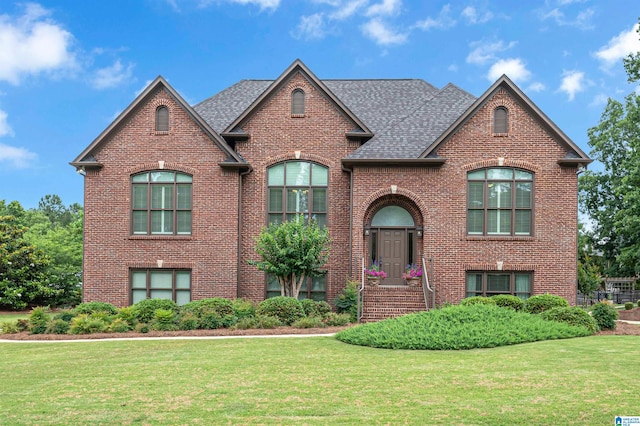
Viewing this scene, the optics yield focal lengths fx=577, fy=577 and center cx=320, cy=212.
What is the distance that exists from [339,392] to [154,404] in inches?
109

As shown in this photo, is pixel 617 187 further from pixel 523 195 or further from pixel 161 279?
pixel 161 279

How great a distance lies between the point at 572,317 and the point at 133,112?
17.0 metres

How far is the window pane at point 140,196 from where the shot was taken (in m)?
22.3

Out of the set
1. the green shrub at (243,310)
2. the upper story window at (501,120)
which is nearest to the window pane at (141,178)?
the green shrub at (243,310)

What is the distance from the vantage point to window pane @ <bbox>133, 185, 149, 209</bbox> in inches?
878

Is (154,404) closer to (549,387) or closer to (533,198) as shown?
(549,387)

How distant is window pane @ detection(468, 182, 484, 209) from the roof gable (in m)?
8.66

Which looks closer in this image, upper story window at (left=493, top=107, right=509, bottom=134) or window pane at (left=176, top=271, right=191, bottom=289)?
upper story window at (left=493, top=107, right=509, bottom=134)

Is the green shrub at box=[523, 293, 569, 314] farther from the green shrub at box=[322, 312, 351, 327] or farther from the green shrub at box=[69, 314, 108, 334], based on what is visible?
the green shrub at box=[69, 314, 108, 334]

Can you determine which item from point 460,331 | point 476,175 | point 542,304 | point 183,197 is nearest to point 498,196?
point 476,175

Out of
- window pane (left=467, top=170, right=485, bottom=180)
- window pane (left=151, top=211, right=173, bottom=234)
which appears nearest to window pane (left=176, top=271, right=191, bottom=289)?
window pane (left=151, top=211, right=173, bottom=234)

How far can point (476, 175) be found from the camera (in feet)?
70.8

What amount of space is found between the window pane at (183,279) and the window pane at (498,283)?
11.3 m

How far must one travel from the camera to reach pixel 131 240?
72.6ft
